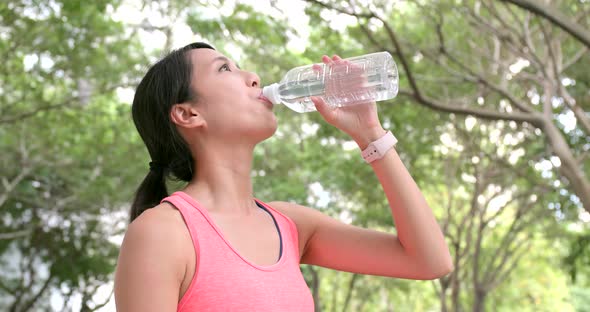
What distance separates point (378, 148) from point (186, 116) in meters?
0.52

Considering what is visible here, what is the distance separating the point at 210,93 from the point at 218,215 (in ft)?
1.11

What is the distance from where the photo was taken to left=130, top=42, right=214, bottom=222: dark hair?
215 cm

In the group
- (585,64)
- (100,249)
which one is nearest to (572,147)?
(585,64)

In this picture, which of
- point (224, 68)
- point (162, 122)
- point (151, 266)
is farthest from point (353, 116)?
point (151, 266)

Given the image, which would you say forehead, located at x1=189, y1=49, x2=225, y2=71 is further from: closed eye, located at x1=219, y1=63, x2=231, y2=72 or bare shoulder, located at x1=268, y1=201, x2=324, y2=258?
bare shoulder, located at x1=268, y1=201, x2=324, y2=258

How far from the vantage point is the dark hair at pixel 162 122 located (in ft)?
7.06

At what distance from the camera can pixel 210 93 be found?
6.94ft

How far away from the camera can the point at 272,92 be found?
6.81ft

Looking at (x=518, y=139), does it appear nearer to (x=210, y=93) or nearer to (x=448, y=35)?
(x=448, y=35)

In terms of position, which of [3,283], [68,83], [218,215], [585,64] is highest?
[585,64]

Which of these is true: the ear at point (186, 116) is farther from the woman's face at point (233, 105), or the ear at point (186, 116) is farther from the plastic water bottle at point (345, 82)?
the plastic water bottle at point (345, 82)

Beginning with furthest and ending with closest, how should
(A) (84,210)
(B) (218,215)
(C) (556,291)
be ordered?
(C) (556,291)
(A) (84,210)
(B) (218,215)

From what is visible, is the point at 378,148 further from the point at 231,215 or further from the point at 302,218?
the point at 231,215

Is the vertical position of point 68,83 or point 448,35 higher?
point 448,35
